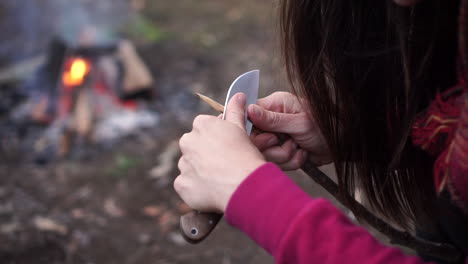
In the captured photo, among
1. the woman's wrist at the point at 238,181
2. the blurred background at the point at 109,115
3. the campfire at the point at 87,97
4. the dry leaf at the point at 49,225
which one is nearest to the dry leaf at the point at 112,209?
the blurred background at the point at 109,115

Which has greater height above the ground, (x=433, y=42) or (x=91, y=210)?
(x=433, y=42)

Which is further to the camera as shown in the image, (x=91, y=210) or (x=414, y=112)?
(x=91, y=210)

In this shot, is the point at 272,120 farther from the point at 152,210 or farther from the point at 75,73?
the point at 75,73

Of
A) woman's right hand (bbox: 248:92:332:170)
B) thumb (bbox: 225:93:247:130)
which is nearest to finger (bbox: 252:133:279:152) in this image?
woman's right hand (bbox: 248:92:332:170)

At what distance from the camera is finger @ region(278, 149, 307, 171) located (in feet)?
4.37

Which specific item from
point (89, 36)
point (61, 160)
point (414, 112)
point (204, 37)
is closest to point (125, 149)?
point (61, 160)

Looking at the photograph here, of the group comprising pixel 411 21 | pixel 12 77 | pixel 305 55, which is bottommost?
pixel 12 77

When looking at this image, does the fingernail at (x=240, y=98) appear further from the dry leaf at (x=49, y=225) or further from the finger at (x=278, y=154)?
the dry leaf at (x=49, y=225)

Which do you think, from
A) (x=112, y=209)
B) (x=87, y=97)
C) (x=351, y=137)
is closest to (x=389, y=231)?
(x=351, y=137)

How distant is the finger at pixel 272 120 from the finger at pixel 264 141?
2 centimetres

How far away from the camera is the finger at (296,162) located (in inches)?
52.4

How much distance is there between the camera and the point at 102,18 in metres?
4.35

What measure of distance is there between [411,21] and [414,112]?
221 mm

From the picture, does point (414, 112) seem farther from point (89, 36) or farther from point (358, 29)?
point (89, 36)
